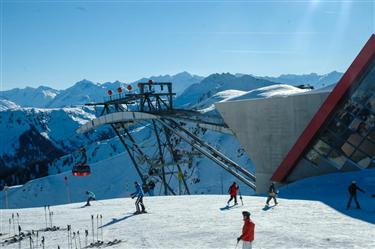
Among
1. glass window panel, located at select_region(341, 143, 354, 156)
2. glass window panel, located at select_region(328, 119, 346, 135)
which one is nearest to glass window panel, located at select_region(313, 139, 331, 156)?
glass window panel, located at select_region(341, 143, 354, 156)

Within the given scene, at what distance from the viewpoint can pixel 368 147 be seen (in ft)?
87.2

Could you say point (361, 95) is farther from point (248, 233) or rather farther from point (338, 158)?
point (248, 233)

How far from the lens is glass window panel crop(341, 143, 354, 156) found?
88.4 feet

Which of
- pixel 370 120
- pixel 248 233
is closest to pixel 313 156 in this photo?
pixel 370 120

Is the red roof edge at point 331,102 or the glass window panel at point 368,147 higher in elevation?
the red roof edge at point 331,102

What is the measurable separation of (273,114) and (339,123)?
5072 millimetres

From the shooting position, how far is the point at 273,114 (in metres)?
30.8

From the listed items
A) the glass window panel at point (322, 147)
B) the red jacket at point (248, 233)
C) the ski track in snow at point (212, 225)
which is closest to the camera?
the red jacket at point (248, 233)

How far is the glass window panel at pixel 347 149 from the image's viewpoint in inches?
1061

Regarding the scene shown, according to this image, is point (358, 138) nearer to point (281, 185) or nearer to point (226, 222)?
point (281, 185)

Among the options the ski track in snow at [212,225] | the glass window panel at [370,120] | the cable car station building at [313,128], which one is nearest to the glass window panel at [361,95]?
the cable car station building at [313,128]

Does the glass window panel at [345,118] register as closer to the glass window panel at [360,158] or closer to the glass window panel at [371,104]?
the glass window panel at [371,104]

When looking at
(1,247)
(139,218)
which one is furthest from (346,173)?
(1,247)

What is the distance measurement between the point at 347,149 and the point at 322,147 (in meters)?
1.53
